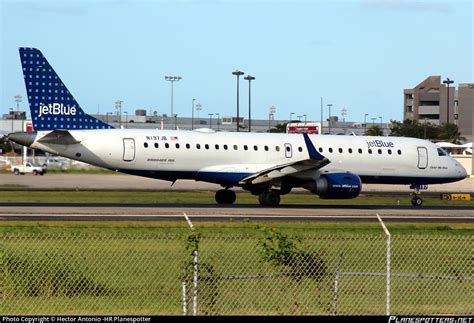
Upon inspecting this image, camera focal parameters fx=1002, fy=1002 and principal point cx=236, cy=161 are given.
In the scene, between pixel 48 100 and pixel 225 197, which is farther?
pixel 225 197

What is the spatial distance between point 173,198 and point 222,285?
107ft

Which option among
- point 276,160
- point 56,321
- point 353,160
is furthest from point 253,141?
point 56,321

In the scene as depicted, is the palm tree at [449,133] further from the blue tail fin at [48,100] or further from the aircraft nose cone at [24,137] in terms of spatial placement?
the aircraft nose cone at [24,137]

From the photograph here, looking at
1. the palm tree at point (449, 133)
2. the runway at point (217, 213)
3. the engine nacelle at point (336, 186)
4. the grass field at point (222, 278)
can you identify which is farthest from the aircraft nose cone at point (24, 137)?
the palm tree at point (449, 133)

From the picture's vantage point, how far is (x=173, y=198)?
50.5 metres

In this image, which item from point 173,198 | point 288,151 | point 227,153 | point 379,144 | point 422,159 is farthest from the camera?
point 173,198

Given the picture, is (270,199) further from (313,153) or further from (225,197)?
(313,153)

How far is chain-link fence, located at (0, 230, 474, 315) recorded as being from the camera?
637 inches

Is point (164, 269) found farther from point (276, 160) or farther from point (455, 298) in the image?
point (276, 160)

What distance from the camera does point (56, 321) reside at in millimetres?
12789

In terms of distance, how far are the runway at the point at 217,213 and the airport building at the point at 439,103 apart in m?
112

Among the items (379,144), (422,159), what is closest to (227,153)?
(379,144)

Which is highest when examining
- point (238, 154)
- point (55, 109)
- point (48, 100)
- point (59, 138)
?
point (48, 100)

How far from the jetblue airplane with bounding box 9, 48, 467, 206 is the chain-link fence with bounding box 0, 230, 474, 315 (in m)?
21.6
